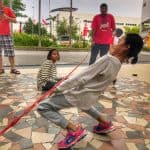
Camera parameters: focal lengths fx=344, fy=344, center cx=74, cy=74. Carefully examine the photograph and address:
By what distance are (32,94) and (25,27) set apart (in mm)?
56588

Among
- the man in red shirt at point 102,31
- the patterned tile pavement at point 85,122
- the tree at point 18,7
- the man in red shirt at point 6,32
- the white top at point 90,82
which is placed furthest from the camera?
the tree at point 18,7

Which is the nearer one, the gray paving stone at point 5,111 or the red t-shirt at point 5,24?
the gray paving stone at point 5,111

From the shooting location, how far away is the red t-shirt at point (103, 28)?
285 inches

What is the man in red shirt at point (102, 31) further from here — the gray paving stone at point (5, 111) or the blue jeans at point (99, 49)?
the gray paving stone at point (5, 111)

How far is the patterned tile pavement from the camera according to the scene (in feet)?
11.5

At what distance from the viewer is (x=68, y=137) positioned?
3.27 m

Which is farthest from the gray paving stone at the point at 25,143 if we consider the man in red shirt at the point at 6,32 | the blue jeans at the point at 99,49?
the man in red shirt at the point at 6,32

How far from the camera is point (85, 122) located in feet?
13.8

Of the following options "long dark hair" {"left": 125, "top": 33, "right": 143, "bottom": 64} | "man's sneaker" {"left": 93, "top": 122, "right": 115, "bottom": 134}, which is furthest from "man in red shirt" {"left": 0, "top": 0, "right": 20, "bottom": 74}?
"long dark hair" {"left": 125, "top": 33, "right": 143, "bottom": 64}

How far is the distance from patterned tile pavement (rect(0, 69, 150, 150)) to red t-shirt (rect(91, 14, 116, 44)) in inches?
48.7

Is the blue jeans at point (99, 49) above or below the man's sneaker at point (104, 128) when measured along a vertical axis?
above

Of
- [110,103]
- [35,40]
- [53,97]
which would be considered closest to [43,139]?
[53,97]

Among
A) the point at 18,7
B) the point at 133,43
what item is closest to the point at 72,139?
the point at 133,43

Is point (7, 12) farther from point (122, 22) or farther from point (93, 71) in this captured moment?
point (122, 22)
